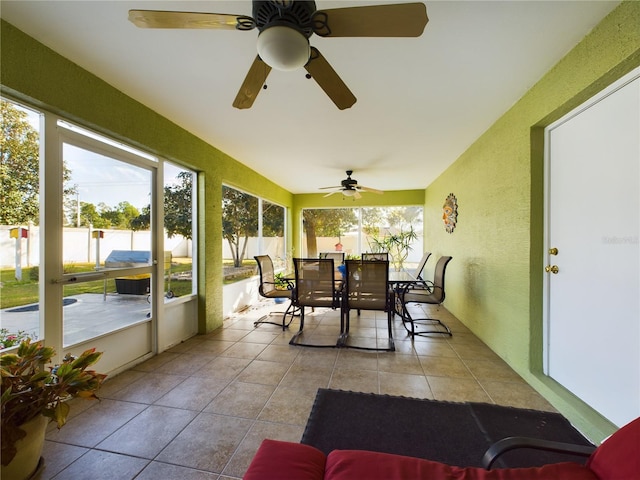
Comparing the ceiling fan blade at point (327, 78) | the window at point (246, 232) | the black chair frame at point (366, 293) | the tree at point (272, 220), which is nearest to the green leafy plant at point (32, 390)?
the ceiling fan blade at point (327, 78)

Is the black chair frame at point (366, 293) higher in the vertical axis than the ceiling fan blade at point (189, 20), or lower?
lower

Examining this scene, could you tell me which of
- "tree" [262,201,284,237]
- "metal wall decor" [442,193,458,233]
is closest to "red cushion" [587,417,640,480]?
"metal wall decor" [442,193,458,233]

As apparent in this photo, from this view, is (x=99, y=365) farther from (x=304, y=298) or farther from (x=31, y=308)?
(x=304, y=298)

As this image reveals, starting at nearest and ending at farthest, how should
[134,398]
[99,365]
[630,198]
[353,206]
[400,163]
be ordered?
[630,198], [134,398], [99,365], [400,163], [353,206]

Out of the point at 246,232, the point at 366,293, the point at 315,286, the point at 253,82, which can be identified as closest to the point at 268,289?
the point at 315,286

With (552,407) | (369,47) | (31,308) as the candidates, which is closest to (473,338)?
(552,407)

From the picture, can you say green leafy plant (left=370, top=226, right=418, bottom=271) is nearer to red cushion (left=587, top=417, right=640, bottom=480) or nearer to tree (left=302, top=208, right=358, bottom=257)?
tree (left=302, top=208, right=358, bottom=257)

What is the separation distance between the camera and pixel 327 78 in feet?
4.79

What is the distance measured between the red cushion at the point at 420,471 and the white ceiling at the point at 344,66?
6.87 feet

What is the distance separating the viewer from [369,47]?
1.66 m

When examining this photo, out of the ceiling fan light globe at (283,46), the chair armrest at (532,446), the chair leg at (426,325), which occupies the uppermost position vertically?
the ceiling fan light globe at (283,46)

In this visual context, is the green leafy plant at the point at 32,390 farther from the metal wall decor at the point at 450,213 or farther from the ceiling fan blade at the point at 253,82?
the metal wall decor at the point at 450,213

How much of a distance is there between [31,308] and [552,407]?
3767mm

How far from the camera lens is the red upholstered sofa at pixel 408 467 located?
851 millimetres
